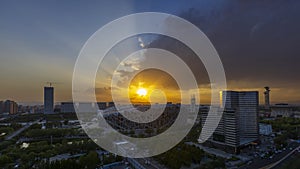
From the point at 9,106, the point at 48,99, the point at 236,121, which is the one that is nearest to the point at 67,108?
the point at 48,99

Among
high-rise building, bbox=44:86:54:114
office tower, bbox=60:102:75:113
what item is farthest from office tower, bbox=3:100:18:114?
office tower, bbox=60:102:75:113

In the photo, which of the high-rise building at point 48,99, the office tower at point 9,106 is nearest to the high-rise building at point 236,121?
the high-rise building at point 48,99

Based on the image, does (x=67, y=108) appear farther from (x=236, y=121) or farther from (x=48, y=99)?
(x=236, y=121)

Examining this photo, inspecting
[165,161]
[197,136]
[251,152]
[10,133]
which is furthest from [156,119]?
[10,133]

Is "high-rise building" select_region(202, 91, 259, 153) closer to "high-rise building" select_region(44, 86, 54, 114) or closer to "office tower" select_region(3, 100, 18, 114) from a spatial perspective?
"high-rise building" select_region(44, 86, 54, 114)

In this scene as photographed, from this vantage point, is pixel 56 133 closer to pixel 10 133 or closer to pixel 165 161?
pixel 10 133

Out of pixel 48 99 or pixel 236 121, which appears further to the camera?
pixel 48 99

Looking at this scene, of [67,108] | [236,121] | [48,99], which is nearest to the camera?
[236,121]

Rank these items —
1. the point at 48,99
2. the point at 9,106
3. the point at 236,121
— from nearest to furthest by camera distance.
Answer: the point at 236,121, the point at 48,99, the point at 9,106
